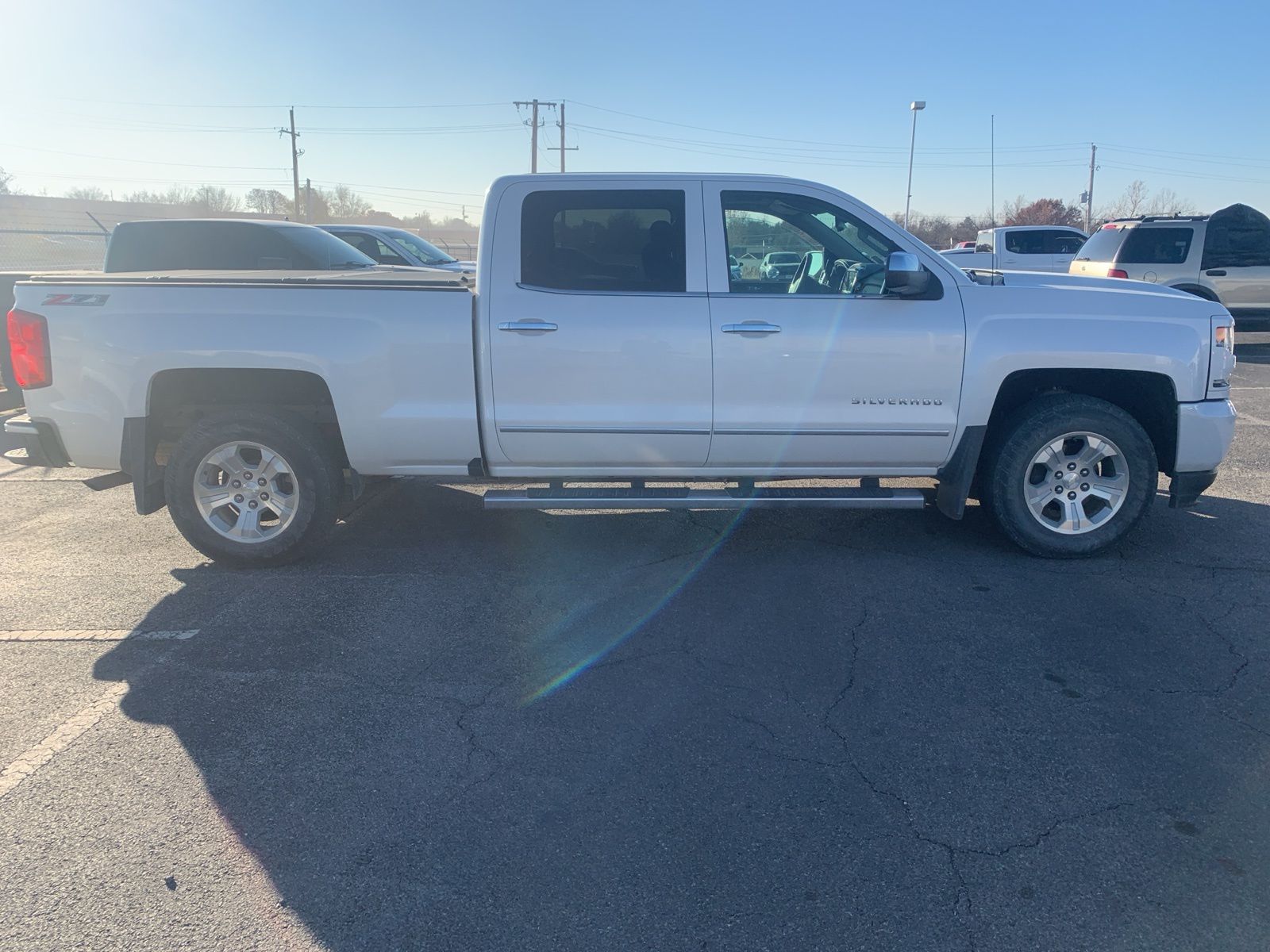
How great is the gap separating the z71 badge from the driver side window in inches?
135

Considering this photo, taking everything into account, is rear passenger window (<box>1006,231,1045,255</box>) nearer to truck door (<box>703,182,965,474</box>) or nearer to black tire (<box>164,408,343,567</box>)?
truck door (<box>703,182,965,474</box>)

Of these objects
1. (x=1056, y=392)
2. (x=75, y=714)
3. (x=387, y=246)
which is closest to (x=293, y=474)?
(x=75, y=714)

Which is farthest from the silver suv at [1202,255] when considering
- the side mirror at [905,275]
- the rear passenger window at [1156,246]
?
the side mirror at [905,275]

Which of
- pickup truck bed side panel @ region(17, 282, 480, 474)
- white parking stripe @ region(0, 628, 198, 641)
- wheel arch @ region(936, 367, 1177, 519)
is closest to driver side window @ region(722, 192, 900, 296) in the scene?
wheel arch @ region(936, 367, 1177, 519)

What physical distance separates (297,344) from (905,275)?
327 cm

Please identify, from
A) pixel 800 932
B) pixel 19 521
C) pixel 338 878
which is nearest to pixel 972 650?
pixel 800 932

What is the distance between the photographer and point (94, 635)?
14.7ft

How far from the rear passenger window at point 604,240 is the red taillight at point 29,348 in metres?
2.67

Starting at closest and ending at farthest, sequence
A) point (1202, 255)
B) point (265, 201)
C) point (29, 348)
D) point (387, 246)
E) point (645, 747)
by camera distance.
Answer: point (645, 747) → point (29, 348) → point (1202, 255) → point (387, 246) → point (265, 201)

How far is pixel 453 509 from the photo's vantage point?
659 cm

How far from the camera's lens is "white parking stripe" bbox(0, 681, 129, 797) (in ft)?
10.8

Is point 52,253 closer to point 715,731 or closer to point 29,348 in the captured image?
point 29,348

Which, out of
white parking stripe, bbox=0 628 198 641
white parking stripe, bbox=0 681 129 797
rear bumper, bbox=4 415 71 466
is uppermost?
rear bumper, bbox=4 415 71 466

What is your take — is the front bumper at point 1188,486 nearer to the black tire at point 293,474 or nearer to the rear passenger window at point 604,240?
the rear passenger window at point 604,240
